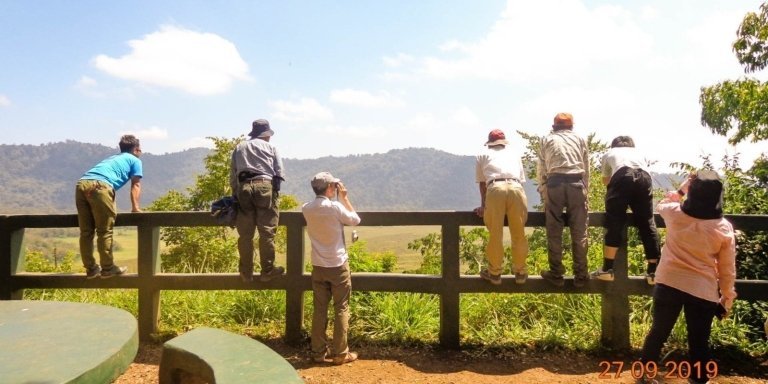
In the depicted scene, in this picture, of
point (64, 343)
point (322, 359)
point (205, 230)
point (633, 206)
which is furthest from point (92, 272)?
point (205, 230)

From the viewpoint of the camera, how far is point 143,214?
4777 millimetres

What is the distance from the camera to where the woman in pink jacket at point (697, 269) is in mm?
3242

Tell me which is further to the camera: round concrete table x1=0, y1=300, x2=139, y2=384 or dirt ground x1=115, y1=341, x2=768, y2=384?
dirt ground x1=115, y1=341, x2=768, y2=384

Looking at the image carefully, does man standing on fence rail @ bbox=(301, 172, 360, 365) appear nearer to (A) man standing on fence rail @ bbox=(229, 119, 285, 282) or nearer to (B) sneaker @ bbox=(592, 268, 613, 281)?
→ (A) man standing on fence rail @ bbox=(229, 119, 285, 282)

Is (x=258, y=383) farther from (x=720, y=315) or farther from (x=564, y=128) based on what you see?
(x=564, y=128)

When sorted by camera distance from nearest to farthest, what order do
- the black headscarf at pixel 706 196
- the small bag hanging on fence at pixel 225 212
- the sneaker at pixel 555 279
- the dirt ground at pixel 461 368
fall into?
1. the black headscarf at pixel 706 196
2. the dirt ground at pixel 461 368
3. the sneaker at pixel 555 279
4. the small bag hanging on fence at pixel 225 212

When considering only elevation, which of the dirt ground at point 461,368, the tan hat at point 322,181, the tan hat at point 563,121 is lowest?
the dirt ground at point 461,368

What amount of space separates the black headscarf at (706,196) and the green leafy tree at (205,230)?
1366 cm

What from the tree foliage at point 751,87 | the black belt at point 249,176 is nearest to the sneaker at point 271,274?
the black belt at point 249,176

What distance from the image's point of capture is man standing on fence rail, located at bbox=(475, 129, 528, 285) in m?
4.31

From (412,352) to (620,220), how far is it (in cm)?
Result: 218

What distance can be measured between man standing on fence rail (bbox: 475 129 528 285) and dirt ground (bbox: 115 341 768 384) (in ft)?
2.28

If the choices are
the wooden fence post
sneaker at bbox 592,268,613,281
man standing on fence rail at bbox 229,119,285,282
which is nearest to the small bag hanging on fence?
man standing on fence rail at bbox 229,119,285,282
